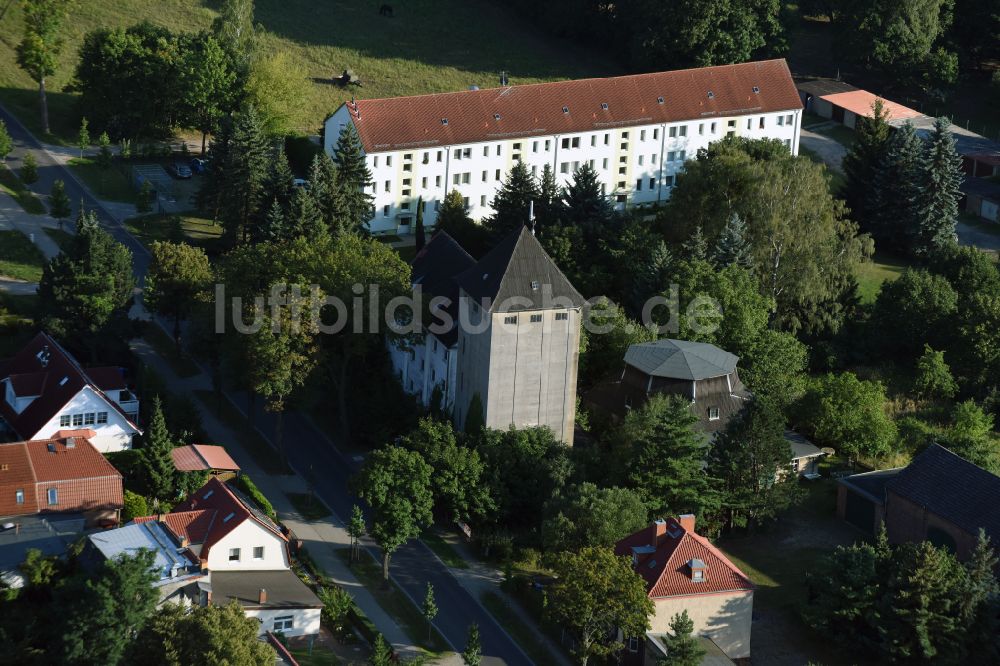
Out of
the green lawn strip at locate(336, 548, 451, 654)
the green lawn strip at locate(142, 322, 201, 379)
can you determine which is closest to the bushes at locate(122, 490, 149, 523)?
the green lawn strip at locate(336, 548, 451, 654)

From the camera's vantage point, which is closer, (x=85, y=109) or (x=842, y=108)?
(x=85, y=109)

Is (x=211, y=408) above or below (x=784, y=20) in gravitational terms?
below

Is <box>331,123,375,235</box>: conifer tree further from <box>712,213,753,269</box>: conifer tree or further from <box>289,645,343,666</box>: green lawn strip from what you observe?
<box>289,645,343,666</box>: green lawn strip

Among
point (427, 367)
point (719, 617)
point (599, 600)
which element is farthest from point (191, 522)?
point (719, 617)

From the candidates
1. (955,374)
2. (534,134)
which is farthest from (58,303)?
(955,374)

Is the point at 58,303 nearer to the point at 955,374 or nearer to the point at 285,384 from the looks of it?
the point at 285,384

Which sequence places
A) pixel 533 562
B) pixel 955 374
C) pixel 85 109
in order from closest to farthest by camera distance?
pixel 533 562 → pixel 955 374 → pixel 85 109
